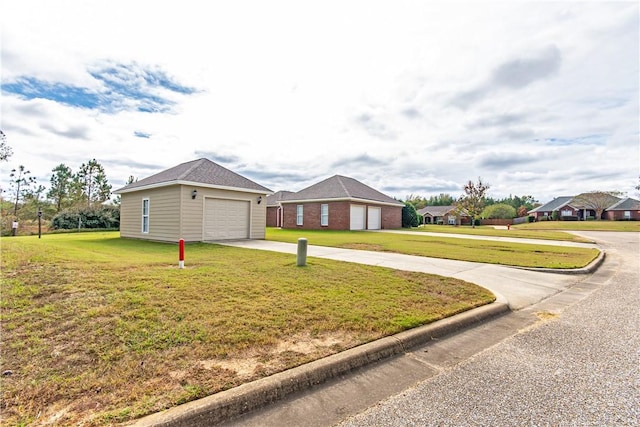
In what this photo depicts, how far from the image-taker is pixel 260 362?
2959 millimetres

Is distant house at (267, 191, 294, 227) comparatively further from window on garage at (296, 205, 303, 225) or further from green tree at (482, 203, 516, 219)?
green tree at (482, 203, 516, 219)

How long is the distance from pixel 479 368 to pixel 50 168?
45.8 meters

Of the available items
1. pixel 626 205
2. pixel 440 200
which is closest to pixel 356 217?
pixel 626 205

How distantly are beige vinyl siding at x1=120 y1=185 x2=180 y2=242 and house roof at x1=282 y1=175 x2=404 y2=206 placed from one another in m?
13.9

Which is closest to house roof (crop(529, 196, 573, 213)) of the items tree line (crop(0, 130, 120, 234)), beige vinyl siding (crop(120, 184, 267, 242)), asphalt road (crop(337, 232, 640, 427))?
beige vinyl siding (crop(120, 184, 267, 242))

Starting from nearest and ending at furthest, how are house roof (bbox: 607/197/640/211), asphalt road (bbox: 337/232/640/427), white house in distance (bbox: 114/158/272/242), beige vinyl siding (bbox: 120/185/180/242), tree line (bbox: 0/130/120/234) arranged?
asphalt road (bbox: 337/232/640/427) → white house in distance (bbox: 114/158/272/242) → beige vinyl siding (bbox: 120/185/180/242) → tree line (bbox: 0/130/120/234) → house roof (bbox: 607/197/640/211)

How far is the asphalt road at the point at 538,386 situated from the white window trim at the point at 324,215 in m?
22.0

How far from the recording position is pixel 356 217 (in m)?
26.1

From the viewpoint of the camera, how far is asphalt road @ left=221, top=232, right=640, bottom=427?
237cm

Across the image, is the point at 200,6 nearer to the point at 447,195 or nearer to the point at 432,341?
the point at 432,341

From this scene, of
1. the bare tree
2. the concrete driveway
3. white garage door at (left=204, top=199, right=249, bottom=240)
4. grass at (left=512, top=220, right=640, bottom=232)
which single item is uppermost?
the bare tree

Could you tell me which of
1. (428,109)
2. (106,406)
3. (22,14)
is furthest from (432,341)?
(428,109)

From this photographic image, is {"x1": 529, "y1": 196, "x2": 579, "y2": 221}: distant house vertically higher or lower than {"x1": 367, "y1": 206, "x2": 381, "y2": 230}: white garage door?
higher

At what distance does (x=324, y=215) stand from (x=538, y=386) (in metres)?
23.7
